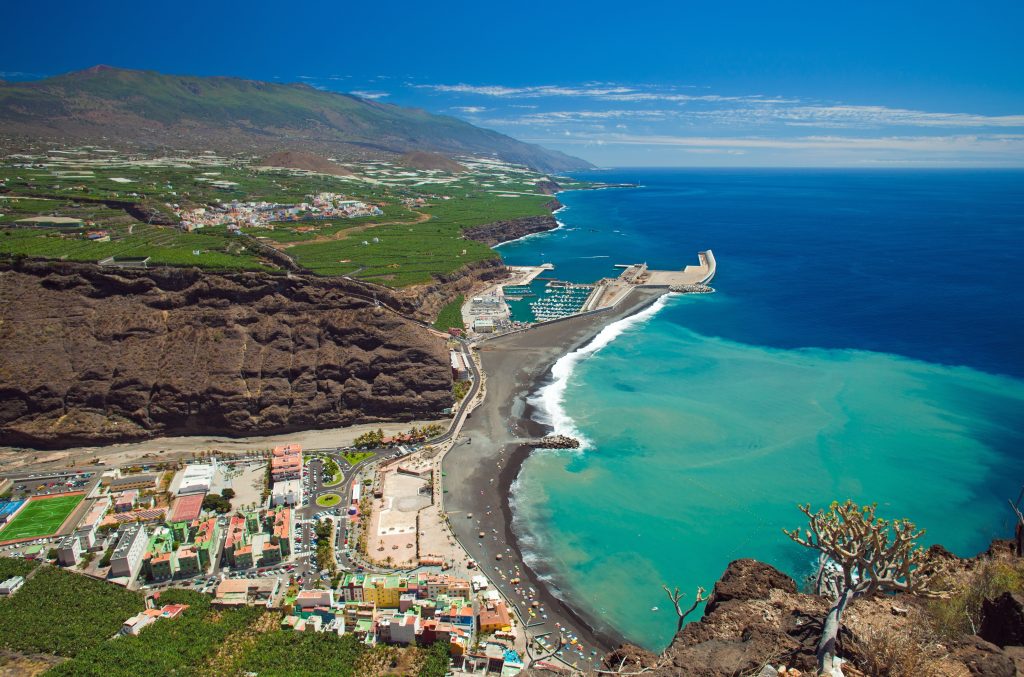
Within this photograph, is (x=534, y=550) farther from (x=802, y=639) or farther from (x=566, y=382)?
(x=566, y=382)

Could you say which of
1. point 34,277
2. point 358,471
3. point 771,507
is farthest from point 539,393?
point 34,277

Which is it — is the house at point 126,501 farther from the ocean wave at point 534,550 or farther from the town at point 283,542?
the ocean wave at point 534,550

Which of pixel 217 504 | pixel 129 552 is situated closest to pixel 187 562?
pixel 129 552

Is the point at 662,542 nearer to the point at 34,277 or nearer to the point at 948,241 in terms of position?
the point at 34,277

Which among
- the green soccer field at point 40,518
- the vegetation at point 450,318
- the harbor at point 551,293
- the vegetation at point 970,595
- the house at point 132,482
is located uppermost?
the vegetation at point 970,595

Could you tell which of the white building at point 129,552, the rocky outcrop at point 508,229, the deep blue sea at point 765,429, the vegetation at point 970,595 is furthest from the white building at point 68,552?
the rocky outcrop at point 508,229
